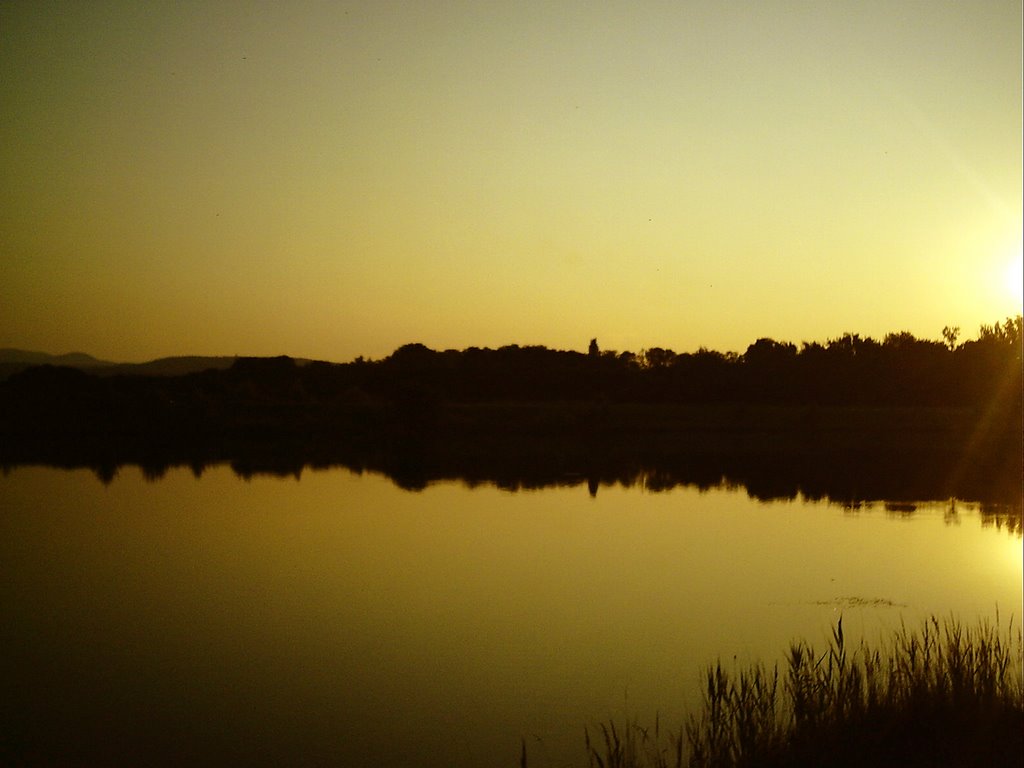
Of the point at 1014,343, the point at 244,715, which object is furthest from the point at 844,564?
the point at 1014,343

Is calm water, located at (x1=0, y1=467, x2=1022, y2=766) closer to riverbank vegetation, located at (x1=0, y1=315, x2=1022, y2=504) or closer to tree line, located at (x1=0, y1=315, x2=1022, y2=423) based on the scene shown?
riverbank vegetation, located at (x1=0, y1=315, x2=1022, y2=504)

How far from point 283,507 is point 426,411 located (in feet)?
62.9

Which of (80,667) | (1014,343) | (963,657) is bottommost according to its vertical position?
(80,667)

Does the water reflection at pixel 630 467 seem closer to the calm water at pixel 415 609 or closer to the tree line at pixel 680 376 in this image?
the calm water at pixel 415 609

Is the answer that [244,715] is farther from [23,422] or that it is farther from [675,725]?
[23,422]

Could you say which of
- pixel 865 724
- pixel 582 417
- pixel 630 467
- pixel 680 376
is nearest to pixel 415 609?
pixel 865 724

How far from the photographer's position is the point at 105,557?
51.6 feet

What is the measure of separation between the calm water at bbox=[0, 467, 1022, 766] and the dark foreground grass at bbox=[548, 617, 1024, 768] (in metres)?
1.02

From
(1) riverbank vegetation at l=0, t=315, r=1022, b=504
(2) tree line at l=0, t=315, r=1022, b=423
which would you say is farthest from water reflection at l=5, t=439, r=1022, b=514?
(2) tree line at l=0, t=315, r=1022, b=423

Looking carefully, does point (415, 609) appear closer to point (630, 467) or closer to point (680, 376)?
point (630, 467)

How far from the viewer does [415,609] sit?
38.9 feet

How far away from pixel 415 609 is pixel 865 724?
21.5 ft

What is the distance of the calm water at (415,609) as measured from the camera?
802 cm

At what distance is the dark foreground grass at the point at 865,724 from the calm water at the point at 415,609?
1015 millimetres
